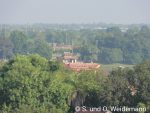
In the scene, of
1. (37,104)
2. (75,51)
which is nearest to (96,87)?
(37,104)

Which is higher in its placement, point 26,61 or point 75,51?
point 26,61

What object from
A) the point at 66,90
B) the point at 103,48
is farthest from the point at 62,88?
the point at 103,48

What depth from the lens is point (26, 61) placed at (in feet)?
78.4

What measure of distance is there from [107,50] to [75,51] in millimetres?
3875

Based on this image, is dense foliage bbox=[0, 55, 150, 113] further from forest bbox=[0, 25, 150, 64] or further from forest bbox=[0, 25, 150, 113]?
forest bbox=[0, 25, 150, 64]

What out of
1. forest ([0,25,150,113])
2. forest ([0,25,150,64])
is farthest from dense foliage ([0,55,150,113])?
forest ([0,25,150,64])

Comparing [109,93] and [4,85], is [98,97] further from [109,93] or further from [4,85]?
[4,85]

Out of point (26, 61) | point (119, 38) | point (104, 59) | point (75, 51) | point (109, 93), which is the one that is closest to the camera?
point (109, 93)

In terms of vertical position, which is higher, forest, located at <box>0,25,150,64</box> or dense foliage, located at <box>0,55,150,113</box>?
dense foliage, located at <box>0,55,150,113</box>

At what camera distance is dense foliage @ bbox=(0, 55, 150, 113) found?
20.6 meters

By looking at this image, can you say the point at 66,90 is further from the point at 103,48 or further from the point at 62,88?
the point at 103,48

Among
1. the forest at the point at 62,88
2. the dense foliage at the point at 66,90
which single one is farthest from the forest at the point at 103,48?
the dense foliage at the point at 66,90

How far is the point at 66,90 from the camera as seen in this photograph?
21438 mm

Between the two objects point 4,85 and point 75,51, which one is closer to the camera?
point 4,85
